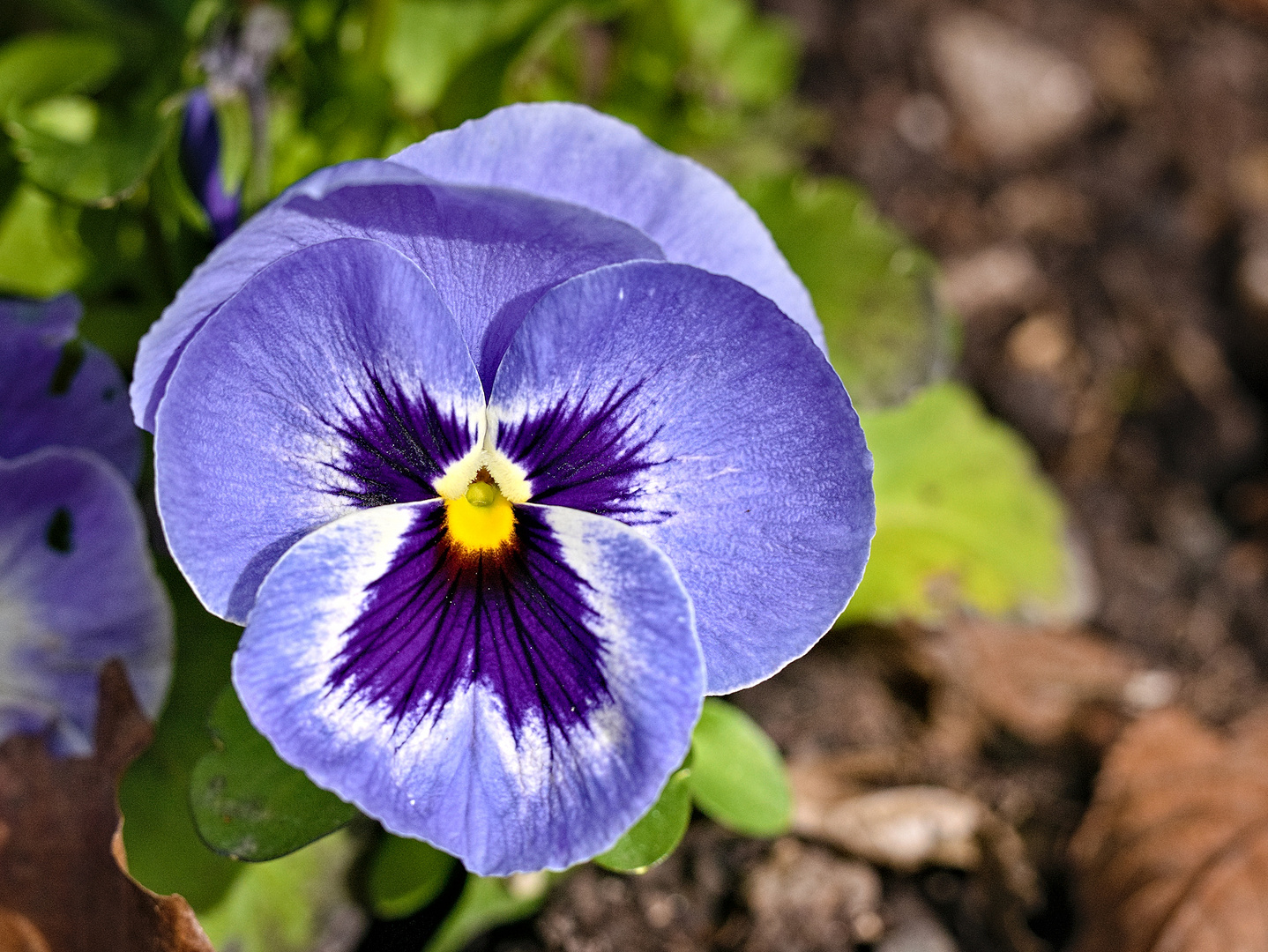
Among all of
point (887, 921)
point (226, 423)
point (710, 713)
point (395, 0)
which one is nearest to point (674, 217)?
point (226, 423)

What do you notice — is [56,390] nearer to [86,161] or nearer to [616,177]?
[86,161]

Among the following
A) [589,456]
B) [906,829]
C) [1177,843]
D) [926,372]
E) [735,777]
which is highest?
[589,456]

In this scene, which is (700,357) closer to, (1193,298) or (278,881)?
(278,881)

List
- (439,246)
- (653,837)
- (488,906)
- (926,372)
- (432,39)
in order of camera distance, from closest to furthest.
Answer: (439,246) < (653,837) < (488,906) < (926,372) < (432,39)

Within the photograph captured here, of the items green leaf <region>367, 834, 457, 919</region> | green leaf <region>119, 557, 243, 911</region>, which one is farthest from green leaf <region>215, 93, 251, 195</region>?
green leaf <region>367, 834, 457, 919</region>

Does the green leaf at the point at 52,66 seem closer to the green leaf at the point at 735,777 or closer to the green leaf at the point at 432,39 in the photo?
the green leaf at the point at 432,39

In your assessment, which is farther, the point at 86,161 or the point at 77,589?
the point at 86,161

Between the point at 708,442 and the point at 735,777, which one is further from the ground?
the point at 708,442

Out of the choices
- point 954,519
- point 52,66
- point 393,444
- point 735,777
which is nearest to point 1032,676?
point 954,519
